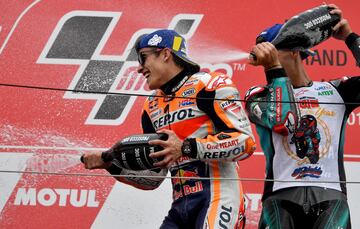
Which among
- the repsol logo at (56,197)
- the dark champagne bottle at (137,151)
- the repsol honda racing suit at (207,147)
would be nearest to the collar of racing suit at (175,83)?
the repsol honda racing suit at (207,147)

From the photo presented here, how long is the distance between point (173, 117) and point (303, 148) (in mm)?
358

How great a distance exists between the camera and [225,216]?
2.33 m

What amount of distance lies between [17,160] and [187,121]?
917mm

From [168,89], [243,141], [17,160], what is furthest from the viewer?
[17,160]

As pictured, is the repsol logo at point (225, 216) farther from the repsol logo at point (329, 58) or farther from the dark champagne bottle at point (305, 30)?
the repsol logo at point (329, 58)

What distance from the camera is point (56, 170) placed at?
10.3ft

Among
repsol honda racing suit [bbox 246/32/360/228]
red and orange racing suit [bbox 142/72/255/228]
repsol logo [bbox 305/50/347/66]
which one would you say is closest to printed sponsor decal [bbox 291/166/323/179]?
repsol honda racing suit [bbox 246/32/360/228]

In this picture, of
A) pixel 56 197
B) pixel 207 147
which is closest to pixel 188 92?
pixel 207 147

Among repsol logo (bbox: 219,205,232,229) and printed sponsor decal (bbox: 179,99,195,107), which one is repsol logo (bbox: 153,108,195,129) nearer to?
printed sponsor decal (bbox: 179,99,195,107)

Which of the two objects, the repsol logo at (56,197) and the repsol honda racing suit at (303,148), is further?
the repsol logo at (56,197)

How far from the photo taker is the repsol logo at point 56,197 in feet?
10.3

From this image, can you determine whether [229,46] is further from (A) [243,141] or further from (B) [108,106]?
(A) [243,141]

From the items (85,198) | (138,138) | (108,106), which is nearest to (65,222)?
(85,198)

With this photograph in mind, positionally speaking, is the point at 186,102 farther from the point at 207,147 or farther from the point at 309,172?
the point at 309,172
